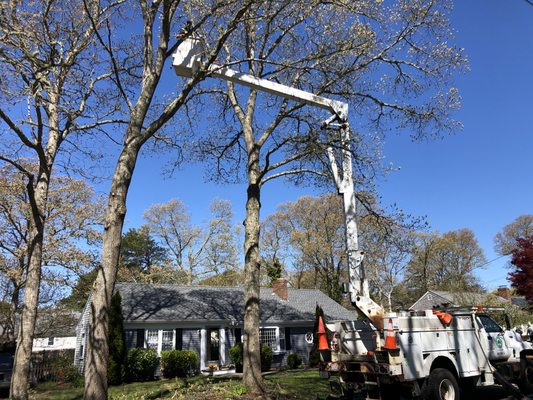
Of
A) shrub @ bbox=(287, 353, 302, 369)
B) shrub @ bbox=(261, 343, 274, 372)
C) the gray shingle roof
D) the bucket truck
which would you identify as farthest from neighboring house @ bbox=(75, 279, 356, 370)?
the bucket truck

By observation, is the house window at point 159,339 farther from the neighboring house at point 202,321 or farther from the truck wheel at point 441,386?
the truck wheel at point 441,386

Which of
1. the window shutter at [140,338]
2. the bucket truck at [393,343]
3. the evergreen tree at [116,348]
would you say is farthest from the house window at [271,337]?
the bucket truck at [393,343]

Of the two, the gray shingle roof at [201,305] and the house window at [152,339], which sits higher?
the gray shingle roof at [201,305]

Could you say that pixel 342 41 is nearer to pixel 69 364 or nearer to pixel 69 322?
pixel 69 364

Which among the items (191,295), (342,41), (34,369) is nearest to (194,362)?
(191,295)

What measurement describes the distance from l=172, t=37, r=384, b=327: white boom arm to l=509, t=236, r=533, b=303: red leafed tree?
2563 centimetres

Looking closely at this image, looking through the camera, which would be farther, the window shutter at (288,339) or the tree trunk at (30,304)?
the window shutter at (288,339)

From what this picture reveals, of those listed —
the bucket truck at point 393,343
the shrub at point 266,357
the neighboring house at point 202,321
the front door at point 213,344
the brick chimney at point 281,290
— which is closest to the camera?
the bucket truck at point 393,343

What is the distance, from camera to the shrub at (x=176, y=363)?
2041 cm

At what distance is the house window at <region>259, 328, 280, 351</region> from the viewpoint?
24.5 metres

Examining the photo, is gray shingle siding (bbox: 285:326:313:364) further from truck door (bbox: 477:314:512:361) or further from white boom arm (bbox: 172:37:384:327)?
white boom arm (bbox: 172:37:384:327)

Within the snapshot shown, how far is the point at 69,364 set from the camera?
20688mm

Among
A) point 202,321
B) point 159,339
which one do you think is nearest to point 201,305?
point 202,321

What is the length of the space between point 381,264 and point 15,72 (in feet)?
113
